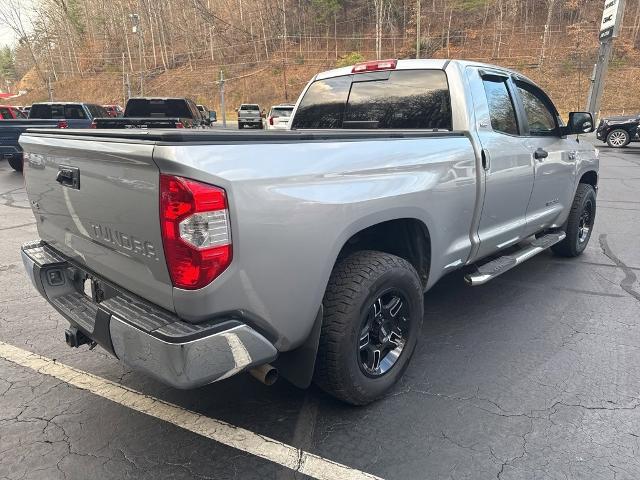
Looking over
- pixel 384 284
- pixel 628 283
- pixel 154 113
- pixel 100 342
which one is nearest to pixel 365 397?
pixel 384 284

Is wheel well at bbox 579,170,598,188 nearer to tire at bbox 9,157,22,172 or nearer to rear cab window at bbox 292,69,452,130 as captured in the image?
rear cab window at bbox 292,69,452,130

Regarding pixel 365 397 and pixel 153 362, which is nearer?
pixel 153 362

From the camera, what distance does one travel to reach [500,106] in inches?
146

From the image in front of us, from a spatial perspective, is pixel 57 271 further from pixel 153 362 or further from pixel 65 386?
pixel 153 362

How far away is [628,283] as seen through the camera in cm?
450

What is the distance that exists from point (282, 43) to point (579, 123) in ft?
197

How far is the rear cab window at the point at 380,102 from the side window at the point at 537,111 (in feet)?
3.56

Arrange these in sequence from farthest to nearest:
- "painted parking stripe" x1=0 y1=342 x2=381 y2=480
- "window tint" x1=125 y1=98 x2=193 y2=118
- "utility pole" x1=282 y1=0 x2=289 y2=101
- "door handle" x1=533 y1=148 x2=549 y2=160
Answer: "utility pole" x1=282 y1=0 x2=289 y2=101
"window tint" x1=125 y1=98 x2=193 y2=118
"door handle" x1=533 y1=148 x2=549 y2=160
"painted parking stripe" x1=0 y1=342 x2=381 y2=480

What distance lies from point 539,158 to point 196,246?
333 centimetres

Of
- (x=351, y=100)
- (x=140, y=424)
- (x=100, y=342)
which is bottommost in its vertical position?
(x=140, y=424)

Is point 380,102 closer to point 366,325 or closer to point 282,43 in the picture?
point 366,325

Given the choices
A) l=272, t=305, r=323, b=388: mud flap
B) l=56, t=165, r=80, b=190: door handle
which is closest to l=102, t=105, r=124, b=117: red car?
l=56, t=165, r=80, b=190: door handle

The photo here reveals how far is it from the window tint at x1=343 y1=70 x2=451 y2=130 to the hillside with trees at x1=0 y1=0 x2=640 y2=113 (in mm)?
33643

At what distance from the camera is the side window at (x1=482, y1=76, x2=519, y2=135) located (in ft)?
11.7
